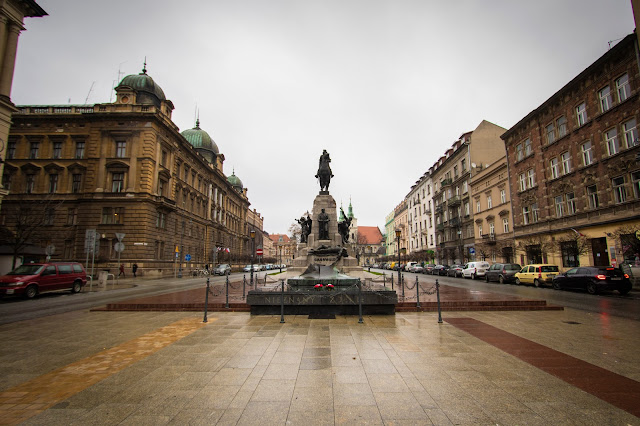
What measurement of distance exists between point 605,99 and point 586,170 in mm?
5291

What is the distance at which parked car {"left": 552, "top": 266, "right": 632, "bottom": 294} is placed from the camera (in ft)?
52.5

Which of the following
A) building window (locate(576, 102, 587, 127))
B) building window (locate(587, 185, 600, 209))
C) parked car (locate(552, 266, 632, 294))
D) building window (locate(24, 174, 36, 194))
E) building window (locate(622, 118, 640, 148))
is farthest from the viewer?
building window (locate(24, 174, 36, 194))

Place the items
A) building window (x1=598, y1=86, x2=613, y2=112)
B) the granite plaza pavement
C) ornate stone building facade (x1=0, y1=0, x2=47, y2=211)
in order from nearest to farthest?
the granite plaza pavement
ornate stone building facade (x1=0, y1=0, x2=47, y2=211)
building window (x1=598, y1=86, x2=613, y2=112)

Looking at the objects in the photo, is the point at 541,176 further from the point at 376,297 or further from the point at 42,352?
the point at 42,352

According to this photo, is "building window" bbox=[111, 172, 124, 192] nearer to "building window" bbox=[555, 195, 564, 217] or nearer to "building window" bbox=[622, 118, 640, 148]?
"building window" bbox=[555, 195, 564, 217]

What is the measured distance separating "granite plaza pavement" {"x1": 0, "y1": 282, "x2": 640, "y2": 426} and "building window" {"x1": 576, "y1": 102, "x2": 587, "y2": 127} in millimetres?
24034

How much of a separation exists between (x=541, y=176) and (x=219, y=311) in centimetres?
3167

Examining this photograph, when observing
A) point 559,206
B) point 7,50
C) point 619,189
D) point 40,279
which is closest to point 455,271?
point 559,206

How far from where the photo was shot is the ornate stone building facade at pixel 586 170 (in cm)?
2153

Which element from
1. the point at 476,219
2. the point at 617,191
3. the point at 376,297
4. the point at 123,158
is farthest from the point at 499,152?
the point at 123,158

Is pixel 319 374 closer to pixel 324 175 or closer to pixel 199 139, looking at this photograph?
pixel 324 175

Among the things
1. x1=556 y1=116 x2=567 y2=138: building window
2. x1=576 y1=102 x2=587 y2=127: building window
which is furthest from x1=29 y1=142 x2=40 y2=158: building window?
x1=576 y1=102 x2=587 y2=127: building window

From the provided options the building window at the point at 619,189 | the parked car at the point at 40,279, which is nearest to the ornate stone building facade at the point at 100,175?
the parked car at the point at 40,279

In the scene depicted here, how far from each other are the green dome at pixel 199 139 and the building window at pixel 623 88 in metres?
61.6
